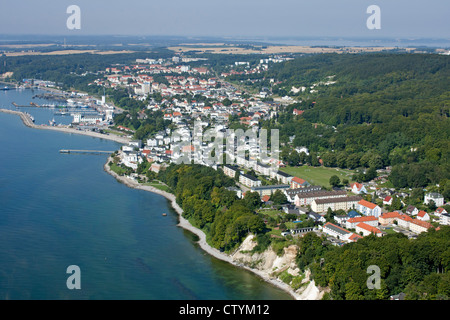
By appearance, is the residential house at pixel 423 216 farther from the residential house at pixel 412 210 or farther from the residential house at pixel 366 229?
the residential house at pixel 366 229

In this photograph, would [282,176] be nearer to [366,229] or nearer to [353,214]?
[353,214]

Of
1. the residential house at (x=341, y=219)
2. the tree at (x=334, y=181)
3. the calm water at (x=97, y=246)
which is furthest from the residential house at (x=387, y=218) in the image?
the calm water at (x=97, y=246)

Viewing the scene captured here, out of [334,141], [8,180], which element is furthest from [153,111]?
[8,180]

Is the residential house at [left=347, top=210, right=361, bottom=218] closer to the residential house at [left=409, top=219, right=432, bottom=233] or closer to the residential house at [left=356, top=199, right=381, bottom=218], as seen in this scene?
the residential house at [left=356, top=199, right=381, bottom=218]

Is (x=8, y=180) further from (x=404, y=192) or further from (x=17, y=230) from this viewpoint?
(x=404, y=192)

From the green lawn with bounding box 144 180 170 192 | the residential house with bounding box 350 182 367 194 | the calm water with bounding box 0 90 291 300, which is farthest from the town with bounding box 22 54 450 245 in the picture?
the calm water with bounding box 0 90 291 300

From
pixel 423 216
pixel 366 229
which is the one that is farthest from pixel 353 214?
pixel 423 216

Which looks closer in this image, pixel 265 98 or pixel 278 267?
pixel 278 267
